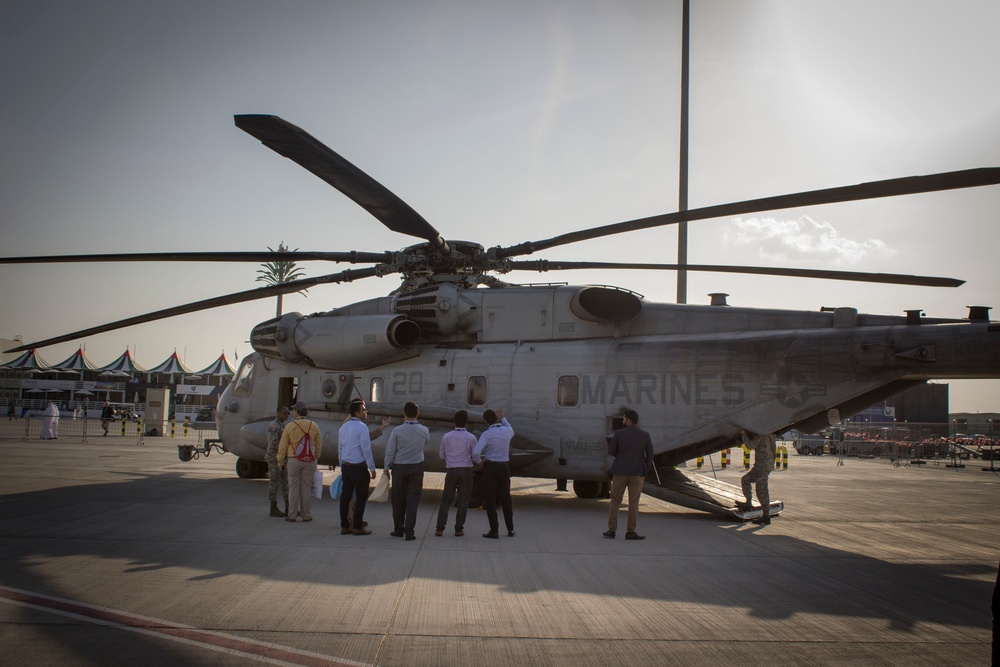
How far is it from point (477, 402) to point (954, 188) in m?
8.97

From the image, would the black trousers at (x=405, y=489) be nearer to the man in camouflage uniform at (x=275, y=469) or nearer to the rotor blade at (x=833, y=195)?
the man in camouflage uniform at (x=275, y=469)

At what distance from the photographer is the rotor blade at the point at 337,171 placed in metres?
9.08

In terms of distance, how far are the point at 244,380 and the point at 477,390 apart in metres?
6.59

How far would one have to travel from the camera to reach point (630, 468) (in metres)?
10.1

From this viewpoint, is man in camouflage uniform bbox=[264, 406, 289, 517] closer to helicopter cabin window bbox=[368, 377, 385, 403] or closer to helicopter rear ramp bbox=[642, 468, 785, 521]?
helicopter cabin window bbox=[368, 377, 385, 403]

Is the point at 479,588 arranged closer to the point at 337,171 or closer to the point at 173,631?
the point at 173,631

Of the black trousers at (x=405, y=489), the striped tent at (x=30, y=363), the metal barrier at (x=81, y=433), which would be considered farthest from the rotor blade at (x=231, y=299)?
the striped tent at (x=30, y=363)

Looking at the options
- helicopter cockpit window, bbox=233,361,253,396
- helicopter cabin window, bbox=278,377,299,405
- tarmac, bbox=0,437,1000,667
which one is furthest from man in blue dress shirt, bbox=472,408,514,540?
helicopter cockpit window, bbox=233,361,253,396

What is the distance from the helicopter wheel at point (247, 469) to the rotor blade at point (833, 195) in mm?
10436

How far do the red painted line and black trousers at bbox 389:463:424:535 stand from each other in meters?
4.29

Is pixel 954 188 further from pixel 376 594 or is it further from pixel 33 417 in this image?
pixel 33 417

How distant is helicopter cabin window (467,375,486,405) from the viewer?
14312mm

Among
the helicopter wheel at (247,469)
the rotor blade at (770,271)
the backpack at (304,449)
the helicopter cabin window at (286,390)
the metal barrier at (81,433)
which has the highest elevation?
the rotor blade at (770,271)

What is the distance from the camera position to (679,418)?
12.7 m
